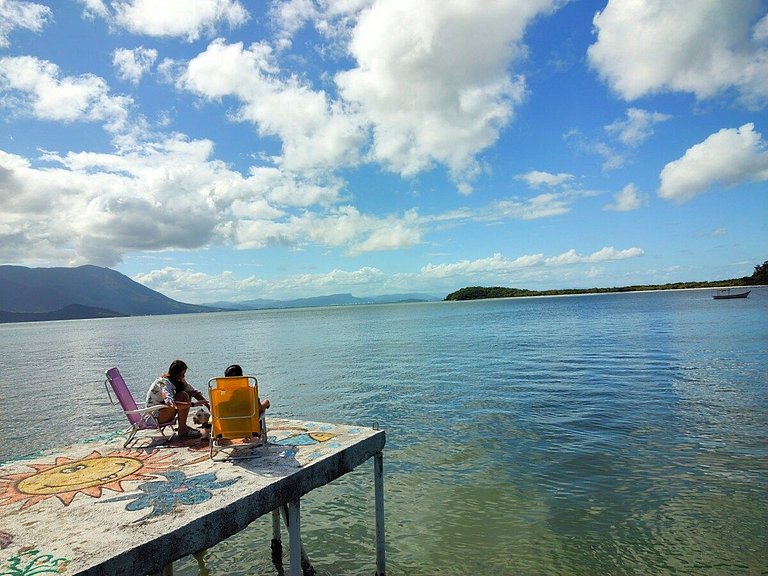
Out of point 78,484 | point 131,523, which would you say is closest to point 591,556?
point 131,523

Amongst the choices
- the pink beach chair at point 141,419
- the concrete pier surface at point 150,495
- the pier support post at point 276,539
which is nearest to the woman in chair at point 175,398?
the pink beach chair at point 141,419

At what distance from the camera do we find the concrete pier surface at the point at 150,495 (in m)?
5.05

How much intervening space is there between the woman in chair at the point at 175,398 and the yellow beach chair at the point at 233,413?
1.70 m

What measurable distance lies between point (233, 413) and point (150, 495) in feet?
5.93

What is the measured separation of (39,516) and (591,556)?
30.6 feet

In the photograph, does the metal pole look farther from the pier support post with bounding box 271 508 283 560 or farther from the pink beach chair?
the pink beach chair

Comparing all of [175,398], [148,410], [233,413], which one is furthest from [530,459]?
[148,410]

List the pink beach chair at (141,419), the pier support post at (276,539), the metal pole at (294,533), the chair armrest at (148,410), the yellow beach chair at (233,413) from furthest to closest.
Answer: the pier support post at (276,539)
the pink beach chair at (141,419)
the chair armrest at (148,410)
the yellow beach chair at (233,413)
the metal pole at (294,533)

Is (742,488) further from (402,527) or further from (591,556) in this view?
(402,527)

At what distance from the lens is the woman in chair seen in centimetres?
934

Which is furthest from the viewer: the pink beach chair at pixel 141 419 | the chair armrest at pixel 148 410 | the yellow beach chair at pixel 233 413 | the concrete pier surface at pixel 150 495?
the pink beach chair at pixel 141 419

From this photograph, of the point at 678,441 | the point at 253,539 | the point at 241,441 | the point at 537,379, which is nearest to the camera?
the point at 241,441

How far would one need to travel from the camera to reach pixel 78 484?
277 inches

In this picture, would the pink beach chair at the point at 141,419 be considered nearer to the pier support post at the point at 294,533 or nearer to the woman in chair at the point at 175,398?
the woman in chair at the point at 175,398
